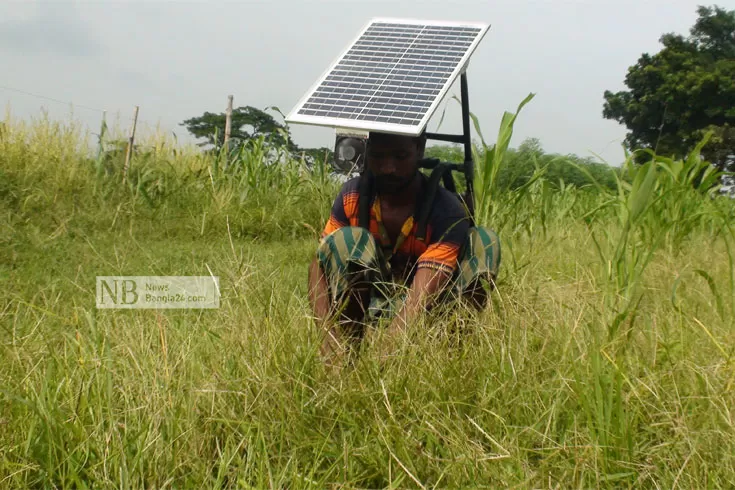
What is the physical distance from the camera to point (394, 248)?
2.68 meters

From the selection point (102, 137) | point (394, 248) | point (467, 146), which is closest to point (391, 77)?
point (467, 146)

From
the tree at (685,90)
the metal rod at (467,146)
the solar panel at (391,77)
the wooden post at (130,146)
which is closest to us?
the solar panel at (391,77)

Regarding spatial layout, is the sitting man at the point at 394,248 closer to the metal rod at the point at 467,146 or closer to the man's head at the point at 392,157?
the man's head at the point at 392,157

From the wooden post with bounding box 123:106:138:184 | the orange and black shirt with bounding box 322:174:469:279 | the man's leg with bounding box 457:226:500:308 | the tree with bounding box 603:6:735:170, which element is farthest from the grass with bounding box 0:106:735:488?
the tree with bounding box 603:6:735:170

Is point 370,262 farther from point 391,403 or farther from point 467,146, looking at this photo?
point 467,146

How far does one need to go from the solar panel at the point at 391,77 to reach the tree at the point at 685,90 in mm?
18617

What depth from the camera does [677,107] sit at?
2161 centimetres

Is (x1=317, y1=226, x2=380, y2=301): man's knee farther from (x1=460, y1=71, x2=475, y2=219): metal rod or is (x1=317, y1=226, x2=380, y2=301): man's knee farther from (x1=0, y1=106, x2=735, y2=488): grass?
(x1=460, y1=71, x2=475, y2=219): metal rod

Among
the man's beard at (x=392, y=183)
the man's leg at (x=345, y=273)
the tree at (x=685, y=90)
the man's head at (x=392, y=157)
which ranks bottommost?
the man's leg at (x=345, y=273)

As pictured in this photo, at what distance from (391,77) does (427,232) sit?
576 mm

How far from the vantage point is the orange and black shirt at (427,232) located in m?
2.47

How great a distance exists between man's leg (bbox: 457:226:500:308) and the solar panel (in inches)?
21.8

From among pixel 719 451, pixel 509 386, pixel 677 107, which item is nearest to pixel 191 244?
pixel 509 386

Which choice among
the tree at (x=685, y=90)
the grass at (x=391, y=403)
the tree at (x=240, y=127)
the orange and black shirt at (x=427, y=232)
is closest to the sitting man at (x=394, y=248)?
the orange and black shirt at (x=427, y=232)
